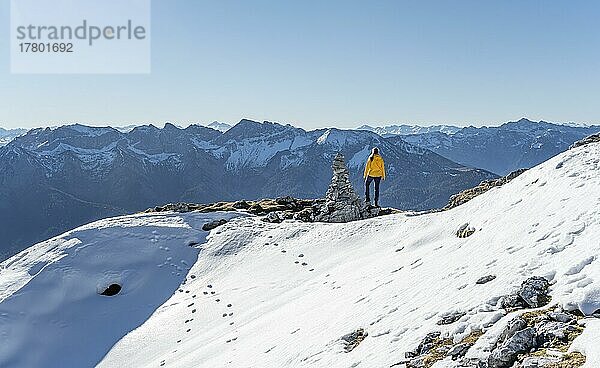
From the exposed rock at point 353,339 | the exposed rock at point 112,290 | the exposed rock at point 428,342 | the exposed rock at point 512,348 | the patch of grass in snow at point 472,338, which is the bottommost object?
the exposed rock at point 112,290

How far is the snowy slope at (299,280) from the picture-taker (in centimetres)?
1034

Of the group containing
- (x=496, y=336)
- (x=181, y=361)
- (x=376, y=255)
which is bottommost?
(x=181, y=361)

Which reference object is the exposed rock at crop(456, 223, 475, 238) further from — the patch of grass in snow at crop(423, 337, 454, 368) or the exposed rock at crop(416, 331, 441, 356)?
the patch of grass in snow at crop(423, 337, 454, 368)

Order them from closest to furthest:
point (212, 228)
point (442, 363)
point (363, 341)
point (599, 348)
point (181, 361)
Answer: point (599, 348)
point (442, 363)
point (363, 341)
point (181, 361)
point (212, 228)

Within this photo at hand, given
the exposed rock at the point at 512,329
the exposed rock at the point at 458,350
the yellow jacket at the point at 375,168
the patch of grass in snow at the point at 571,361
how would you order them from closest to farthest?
1. the patch of grass in snow at the point at 571,361
2. the exposed rock at the point at 512,329
3. the exposed rock at the point at 458,350
4. the yellow jacket at the point at 375,168

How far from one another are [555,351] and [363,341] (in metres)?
4.23

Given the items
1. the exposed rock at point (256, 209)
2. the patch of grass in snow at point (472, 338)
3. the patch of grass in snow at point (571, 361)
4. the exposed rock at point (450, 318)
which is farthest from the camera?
the exposed rock at point (256, 209)

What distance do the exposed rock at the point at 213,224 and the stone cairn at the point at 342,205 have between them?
6567 mm

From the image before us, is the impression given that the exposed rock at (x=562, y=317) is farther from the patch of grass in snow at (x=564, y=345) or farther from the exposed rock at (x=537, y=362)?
the exposed rock at (x=537, y=362)

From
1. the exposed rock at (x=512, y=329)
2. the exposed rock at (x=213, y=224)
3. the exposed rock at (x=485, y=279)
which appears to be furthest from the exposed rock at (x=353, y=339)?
the exposed rock at (x=213, y=224)

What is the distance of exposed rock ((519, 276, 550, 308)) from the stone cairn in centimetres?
2266

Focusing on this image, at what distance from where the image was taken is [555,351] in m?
7.41

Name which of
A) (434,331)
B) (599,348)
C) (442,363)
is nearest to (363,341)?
(434,331)

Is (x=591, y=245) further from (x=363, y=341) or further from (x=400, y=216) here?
(x=400, y=216)
